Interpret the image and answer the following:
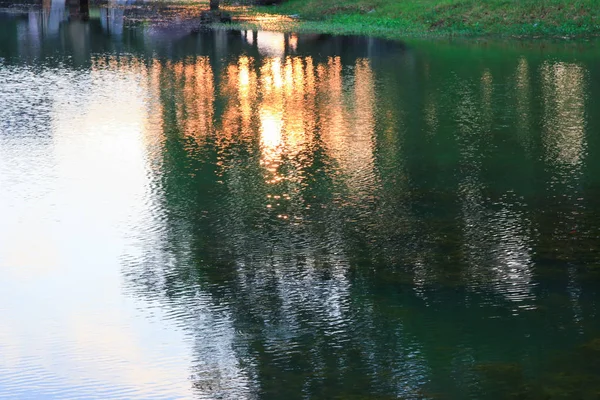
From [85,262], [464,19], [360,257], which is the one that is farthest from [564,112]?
[464,19]

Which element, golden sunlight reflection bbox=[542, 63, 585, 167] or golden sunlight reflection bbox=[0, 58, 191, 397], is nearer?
golden sunlight reflection bbox=[0, 58, 191, 397]

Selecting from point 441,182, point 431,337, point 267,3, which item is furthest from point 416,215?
point 267,3

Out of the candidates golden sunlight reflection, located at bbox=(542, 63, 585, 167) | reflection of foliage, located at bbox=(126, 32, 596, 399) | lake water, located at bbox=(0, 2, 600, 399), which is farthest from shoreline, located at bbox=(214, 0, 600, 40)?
reflection of foliage, located at bbox=(126, 32, 596, 399)

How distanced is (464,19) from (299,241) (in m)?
30.8

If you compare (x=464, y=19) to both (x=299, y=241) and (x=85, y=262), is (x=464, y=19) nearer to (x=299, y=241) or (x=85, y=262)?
(x=299, y=241)

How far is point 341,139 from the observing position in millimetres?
17734

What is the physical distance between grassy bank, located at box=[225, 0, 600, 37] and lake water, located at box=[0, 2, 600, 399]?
599 inches

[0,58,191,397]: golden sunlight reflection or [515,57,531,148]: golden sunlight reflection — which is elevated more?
[515,57,531,148]: golden sunlight reflection

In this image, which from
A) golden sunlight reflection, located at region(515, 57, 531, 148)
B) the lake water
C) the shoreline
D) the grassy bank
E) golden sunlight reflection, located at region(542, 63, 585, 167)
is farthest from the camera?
the grassy bank

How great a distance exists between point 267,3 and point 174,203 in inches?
1757

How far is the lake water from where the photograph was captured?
8.55 m

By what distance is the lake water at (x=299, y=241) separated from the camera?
8547 millimetres

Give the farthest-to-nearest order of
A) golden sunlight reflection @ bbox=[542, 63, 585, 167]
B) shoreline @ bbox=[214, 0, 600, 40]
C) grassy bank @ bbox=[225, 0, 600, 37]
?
grassy bank @ bbox=[225, 0, 600, 37]
shoreline @ bbox=[214, 0, 600, 40]
golden sunlight reflection @ bbox=[542, 63, 585, 167]

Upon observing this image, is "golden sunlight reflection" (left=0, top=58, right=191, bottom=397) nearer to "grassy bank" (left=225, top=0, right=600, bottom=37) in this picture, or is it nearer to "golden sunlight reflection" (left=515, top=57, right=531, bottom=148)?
"golden sunlight reflection" (left=515, top=57, right=531, bottom=148)
